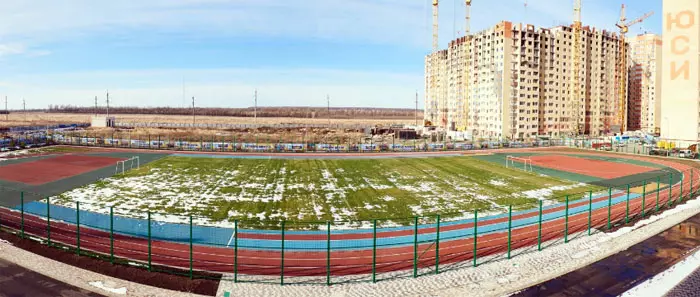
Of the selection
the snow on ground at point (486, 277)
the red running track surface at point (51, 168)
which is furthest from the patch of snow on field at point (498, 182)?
the red running track surface at point (51, 168)

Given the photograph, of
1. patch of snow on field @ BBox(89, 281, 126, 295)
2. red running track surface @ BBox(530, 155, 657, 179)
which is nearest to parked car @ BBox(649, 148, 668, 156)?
red running track surface @ BBox(530, 155, 657, 179)

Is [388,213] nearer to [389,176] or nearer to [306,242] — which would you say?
[306,242]

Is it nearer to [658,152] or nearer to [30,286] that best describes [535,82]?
[658,152]

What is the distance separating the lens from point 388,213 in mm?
26734

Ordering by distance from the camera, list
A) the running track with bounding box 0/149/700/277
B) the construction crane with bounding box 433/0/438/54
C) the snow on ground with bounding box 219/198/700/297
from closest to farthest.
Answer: the snow on ground with bounding box 219/198/700/297
the running track with bounding box 0/149/700/277
the construction crane with bounding box 433/0/438/54

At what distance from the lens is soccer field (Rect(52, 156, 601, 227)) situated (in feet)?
88.2

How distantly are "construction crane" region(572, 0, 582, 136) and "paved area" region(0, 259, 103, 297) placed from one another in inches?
4981

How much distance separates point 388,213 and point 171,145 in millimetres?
44681

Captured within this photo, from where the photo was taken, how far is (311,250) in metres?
19.5

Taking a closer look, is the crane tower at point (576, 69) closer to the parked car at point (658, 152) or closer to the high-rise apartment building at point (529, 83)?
the high-rise apartment building at point (529, 83)

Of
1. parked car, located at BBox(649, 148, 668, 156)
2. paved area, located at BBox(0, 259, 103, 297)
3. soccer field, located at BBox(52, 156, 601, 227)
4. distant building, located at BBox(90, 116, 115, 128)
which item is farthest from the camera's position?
distant building, located at BBox(90, 116, 115, 128)

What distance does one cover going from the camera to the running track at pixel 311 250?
17.2 metres

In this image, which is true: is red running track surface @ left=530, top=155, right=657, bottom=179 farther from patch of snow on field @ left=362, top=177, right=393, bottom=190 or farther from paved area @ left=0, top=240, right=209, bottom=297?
paved area @ left=0, top=240, right=209, bottom=297

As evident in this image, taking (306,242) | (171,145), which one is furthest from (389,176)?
(171,145)
